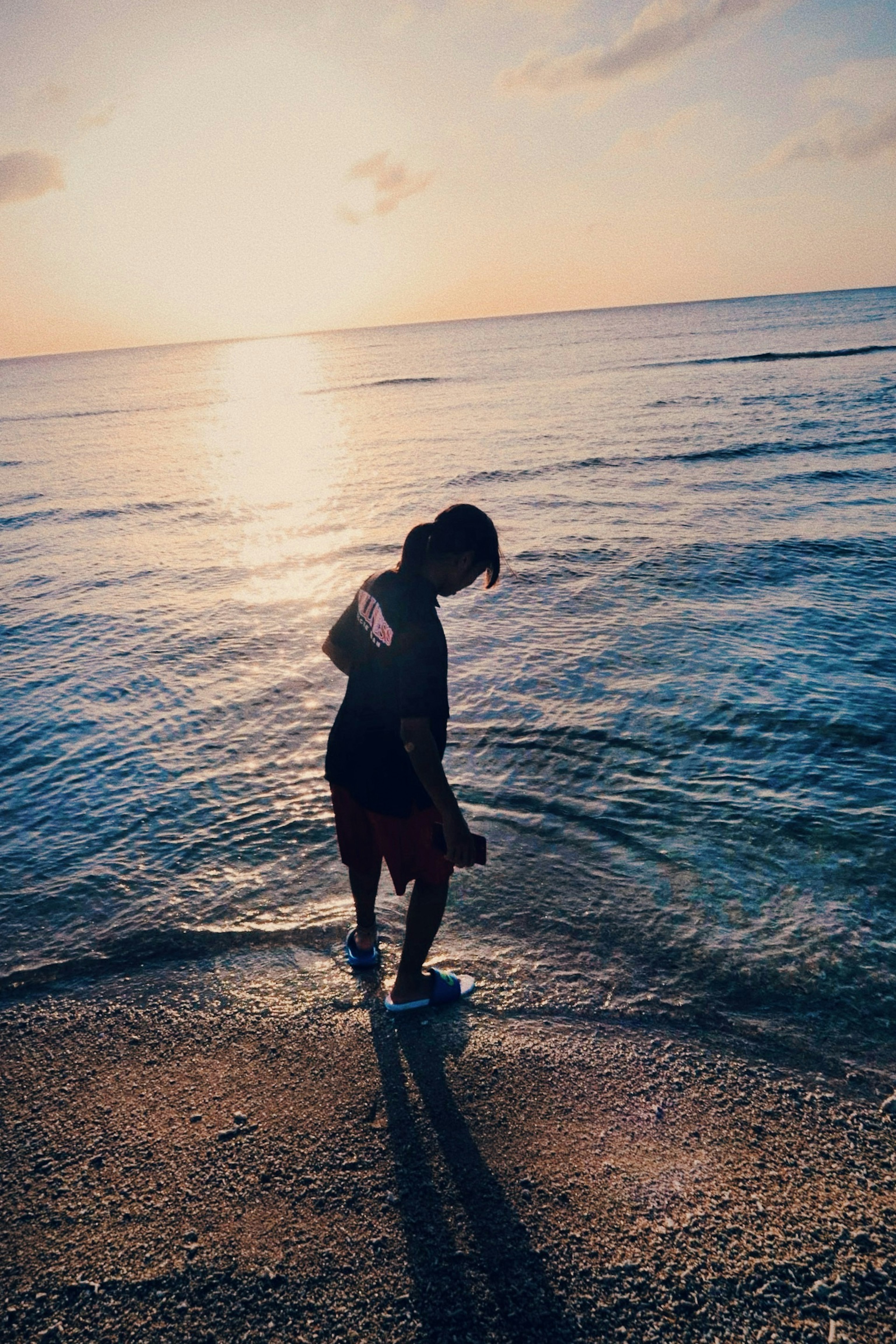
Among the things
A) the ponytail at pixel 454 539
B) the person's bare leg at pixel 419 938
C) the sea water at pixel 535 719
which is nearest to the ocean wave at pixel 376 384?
the sea water at pixel 535 719

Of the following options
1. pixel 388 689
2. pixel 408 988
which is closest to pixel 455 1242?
pixel 408 988

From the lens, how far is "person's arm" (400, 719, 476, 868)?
2725 mm

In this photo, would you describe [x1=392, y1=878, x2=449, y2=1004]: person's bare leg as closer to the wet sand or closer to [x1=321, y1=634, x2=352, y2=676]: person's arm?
the wet sand

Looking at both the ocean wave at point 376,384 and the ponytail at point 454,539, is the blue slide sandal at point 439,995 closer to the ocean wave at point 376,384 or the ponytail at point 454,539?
the ponytail at point 454,539

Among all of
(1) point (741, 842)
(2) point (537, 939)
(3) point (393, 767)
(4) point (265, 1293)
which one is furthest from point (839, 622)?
(4) point (265, 1293)

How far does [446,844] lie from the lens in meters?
2.98

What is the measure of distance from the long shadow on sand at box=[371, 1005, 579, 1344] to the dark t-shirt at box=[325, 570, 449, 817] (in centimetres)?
112

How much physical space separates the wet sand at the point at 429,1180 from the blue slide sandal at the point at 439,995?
5 centimetres

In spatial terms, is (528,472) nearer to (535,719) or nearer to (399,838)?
(535,719)

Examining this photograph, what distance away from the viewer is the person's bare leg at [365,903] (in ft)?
11.6

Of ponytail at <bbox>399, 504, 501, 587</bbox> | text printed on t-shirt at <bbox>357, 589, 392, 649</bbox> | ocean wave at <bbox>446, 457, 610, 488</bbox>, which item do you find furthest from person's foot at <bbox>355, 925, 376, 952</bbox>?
ocean wave at <bbox>446, 457, 610, 488</bbox>

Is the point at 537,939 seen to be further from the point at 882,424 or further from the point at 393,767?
the point at 882,424

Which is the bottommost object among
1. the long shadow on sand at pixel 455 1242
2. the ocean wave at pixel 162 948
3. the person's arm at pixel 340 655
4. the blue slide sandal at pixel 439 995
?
the long shadow on sand at pixel 455 1242

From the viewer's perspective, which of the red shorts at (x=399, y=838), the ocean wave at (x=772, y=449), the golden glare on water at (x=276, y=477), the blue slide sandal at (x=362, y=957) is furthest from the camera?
the ocean wave at (x=772, y=449)
